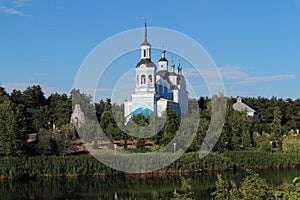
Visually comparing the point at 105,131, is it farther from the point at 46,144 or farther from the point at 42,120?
the point at 42,120

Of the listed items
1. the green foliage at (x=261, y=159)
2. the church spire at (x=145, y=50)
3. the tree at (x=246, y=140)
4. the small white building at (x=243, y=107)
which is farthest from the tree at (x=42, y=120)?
the small white building at (x=243, y=107)

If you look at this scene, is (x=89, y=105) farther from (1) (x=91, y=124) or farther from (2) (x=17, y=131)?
(2) (x=17, y=131)

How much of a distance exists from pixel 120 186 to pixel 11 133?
7.23 m

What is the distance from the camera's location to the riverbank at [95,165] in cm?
2059

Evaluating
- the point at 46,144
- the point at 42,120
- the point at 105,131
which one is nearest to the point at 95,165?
the point at 46,144

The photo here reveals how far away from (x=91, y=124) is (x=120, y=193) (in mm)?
10454

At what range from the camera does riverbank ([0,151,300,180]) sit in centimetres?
2059

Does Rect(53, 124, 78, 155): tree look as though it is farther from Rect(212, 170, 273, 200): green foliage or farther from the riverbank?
Rect(212, 170, 273, 200): green foliage

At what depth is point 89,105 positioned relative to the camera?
3038 centimetres

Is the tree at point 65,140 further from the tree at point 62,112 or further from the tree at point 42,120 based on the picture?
the tree at point 42,120

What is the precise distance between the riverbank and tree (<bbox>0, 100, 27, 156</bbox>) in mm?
1601

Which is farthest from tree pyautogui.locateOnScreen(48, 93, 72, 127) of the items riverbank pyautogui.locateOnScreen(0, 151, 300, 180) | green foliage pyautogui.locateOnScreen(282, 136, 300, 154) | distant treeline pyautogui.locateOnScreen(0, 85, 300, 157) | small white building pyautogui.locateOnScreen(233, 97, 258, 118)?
small white building pyautogui.locateOnScreen(233, 97, 258, 118)

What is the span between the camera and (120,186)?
1838cm

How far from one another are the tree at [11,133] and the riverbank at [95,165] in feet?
5.25
